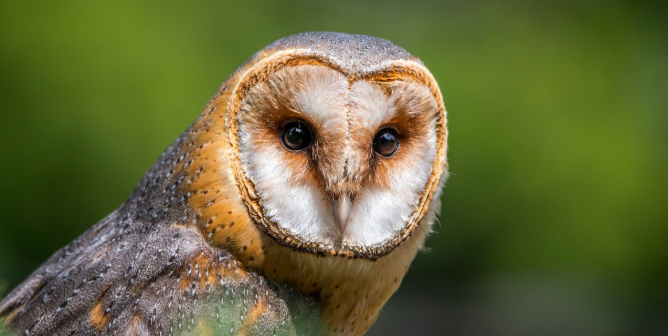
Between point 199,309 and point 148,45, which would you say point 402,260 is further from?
point 148,45

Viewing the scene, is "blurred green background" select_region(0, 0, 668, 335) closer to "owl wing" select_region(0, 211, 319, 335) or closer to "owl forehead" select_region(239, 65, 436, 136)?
"owl wing" select_region(0, 211, 319, 335)

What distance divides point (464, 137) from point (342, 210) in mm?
3282

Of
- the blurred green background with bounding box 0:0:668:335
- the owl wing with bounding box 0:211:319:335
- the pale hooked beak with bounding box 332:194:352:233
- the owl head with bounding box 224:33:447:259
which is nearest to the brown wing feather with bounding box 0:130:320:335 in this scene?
the owl wing with bounding box 0:211:319:335

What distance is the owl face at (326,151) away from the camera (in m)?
1.66

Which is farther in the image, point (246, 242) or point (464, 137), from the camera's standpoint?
point (464, 137)

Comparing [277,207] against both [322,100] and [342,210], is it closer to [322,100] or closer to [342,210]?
[342,210]

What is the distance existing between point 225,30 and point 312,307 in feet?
10.9

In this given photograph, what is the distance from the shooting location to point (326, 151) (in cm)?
165

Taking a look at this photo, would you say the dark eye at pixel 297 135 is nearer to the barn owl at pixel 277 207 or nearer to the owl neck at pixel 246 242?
the barn owl at pixel 277 207

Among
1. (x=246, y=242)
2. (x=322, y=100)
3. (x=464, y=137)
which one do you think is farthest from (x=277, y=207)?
(x=464, y=137)

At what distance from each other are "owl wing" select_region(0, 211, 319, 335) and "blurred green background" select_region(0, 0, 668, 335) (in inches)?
94.5

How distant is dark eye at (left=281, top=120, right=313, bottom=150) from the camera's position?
169cm

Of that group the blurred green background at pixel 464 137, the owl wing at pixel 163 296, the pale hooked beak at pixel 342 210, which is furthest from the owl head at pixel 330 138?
the blurred green background at pixel 464 137

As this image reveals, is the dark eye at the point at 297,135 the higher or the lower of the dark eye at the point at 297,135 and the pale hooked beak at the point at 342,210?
the higher
